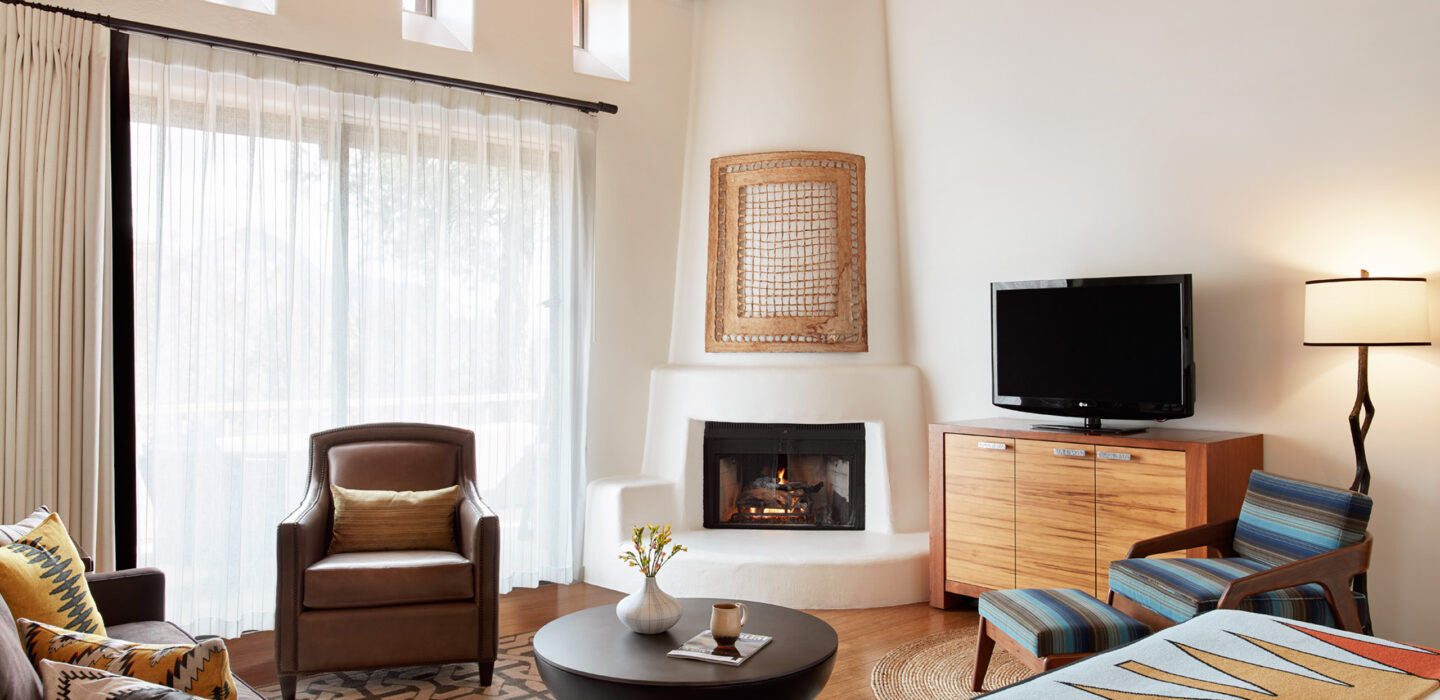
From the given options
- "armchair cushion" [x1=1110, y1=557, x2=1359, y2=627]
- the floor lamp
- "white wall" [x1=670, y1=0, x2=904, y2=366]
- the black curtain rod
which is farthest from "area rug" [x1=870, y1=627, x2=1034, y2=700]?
the black curtain rod

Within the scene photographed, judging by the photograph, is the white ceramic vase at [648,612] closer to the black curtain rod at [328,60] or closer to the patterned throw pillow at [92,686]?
the patterned throw pillow at [92,686]

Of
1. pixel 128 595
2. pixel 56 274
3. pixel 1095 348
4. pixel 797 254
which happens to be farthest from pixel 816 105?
pixel 128 595

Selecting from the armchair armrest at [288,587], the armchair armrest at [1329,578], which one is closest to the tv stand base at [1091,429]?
the armchair armrest at [1329,578]

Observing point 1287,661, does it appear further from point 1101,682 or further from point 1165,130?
point 1165,130

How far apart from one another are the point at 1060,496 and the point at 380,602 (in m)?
2.68

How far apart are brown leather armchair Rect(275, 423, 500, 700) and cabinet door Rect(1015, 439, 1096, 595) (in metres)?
2.19

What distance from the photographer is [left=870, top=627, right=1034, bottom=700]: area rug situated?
11.2 feet

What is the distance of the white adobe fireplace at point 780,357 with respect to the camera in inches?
195

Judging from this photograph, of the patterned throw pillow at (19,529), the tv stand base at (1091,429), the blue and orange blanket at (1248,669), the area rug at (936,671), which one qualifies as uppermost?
the tv stand base at (1091,429)

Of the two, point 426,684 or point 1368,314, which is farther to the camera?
point 426,684

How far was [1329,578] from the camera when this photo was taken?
2.92 metres

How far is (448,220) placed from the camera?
4609mm

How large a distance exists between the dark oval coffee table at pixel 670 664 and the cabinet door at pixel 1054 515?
146 cm

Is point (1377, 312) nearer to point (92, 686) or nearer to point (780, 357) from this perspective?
point (780, 357)
